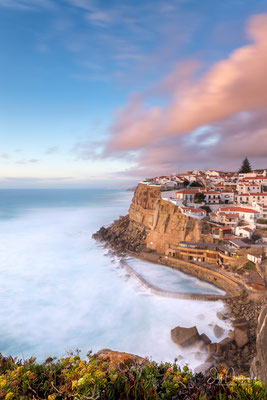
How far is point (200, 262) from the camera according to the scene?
19.7m

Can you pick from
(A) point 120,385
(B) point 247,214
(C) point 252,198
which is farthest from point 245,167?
(A) point 120,385

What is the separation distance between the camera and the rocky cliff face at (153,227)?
22.9 metres

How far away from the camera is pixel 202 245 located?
20609mm

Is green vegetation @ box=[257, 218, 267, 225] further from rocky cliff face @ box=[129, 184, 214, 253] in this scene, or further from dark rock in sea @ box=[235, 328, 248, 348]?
dark rock in sea @ box=[235, 328, 248, 348]

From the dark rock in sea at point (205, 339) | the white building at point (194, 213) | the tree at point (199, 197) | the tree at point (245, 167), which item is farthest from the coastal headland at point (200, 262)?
the tree at point (245, 167)

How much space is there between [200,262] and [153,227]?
808 cm

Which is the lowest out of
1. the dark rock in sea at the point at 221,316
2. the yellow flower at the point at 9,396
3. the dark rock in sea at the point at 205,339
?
the dark rock in sea at the point at 221,316

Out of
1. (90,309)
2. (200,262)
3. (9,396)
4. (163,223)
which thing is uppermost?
(9,396)

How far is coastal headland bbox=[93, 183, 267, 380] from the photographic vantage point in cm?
920

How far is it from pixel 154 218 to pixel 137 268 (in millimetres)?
8297

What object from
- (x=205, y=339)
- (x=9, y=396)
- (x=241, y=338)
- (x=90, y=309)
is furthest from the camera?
(x=90, y=309)

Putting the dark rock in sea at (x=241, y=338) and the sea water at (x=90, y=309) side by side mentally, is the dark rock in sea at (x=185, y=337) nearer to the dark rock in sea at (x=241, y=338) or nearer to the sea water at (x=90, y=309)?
Result: the sea water at (x=90, y=309)

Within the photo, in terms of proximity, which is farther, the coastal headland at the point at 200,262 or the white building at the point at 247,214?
the white building at the point at 247,214

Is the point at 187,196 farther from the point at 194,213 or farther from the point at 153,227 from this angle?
the point at 153,227
